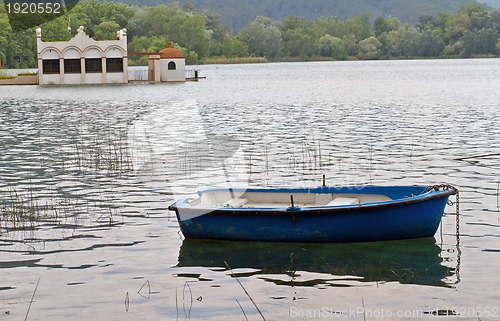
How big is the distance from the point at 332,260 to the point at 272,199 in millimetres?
2882

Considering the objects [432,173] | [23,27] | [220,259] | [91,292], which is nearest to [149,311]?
[91,292]

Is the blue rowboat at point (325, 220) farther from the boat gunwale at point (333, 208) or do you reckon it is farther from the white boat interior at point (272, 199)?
the white boat interior at point (272, 199)

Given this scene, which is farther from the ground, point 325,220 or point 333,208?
point 333,208

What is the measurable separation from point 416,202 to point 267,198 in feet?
11.5

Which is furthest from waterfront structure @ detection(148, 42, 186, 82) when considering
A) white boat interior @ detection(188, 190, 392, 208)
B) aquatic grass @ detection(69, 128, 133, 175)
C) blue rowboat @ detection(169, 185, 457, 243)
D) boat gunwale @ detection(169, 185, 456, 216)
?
boat gunwale @ detection(169, 185, 456, 216)

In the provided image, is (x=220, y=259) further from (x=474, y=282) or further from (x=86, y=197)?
(x=86, y=197)

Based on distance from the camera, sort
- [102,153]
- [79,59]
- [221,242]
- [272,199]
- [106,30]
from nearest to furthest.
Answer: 1. [221,242]
2. [272,199]
3. [102,153]
4. [79,59]
5. [106,30]

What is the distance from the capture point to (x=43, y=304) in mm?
10836

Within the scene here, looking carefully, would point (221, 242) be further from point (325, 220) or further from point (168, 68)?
point (168, 68)

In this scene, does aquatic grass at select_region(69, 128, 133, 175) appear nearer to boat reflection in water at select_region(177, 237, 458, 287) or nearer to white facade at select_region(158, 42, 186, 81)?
boat reflection in water at select_region(177, 237, 458, 287)

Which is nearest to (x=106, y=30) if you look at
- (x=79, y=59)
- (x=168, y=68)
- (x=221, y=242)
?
(x=168, y=68)

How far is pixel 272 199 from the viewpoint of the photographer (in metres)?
15.2

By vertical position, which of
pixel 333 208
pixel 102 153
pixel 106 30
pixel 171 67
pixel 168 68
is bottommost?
pixel 102 153

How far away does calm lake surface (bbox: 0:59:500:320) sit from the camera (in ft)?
35.3
